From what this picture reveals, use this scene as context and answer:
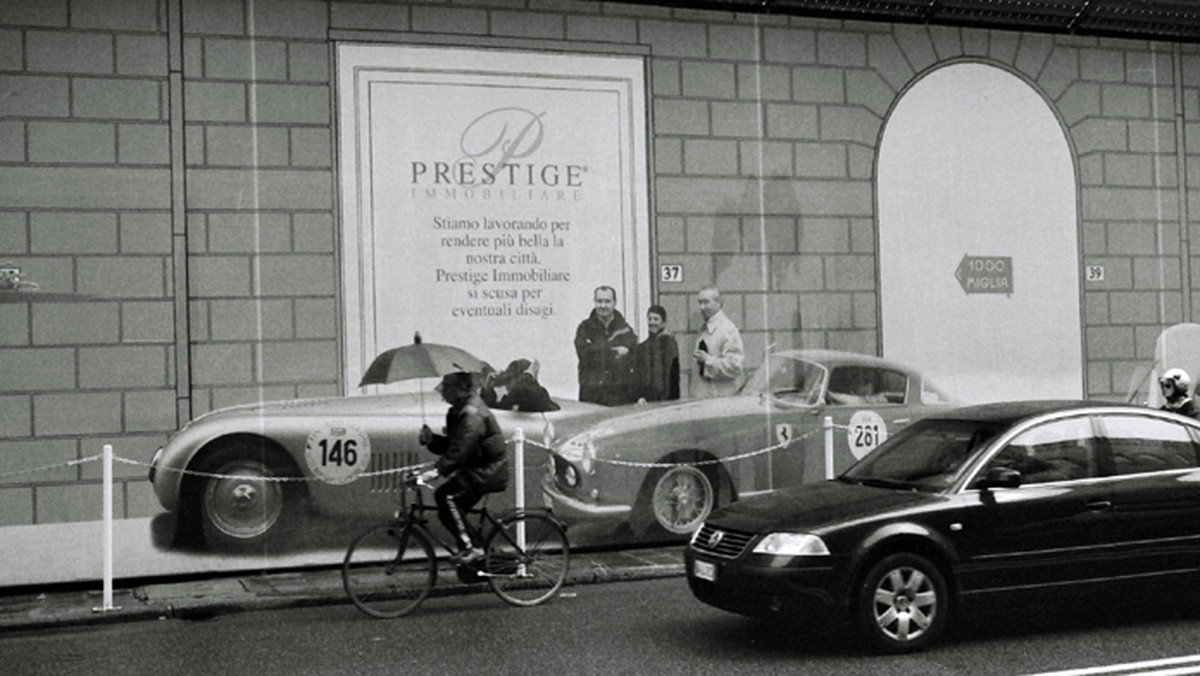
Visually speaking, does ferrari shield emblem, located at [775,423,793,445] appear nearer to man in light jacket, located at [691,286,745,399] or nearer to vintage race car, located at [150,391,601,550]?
man in light jacket, located at [691,286,745,399]

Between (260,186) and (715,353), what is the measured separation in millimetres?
4596

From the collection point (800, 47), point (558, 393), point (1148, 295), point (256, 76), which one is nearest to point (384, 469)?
point (558, 393)

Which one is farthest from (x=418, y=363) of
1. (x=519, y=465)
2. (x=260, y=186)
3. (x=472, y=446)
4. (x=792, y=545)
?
(x=792, y=545)

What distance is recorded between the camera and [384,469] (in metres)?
12.0

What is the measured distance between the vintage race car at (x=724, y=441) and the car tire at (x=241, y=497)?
2.43m

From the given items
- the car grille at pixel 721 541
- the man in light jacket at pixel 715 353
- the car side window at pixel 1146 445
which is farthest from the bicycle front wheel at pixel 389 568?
the car side window at pixel 1146 445

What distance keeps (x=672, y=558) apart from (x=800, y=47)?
211 inches

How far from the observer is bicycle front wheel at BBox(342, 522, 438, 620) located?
9.59 m

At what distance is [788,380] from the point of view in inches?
528

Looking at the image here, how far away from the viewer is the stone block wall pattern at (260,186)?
11.3m

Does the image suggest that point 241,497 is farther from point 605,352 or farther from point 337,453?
point 605,352

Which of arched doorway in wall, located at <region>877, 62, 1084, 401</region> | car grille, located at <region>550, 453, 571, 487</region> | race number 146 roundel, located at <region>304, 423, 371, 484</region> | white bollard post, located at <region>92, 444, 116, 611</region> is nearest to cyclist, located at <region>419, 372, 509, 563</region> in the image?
race number 146 roundel, located at <region>304, 423, 371, 484</region>

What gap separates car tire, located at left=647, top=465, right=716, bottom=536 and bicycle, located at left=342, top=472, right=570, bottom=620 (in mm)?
2545

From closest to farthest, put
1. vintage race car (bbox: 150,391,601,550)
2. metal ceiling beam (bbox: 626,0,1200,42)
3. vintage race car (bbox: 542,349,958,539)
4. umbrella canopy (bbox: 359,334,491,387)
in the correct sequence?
vintage race car (bbox: 150,391,601,550) < umbrella canopy (bbox: 359,334,491,387) < vintage race car (bbox: 542,349,958,539) < metal ceiling beam (bbox: 626,0,1200,42)
